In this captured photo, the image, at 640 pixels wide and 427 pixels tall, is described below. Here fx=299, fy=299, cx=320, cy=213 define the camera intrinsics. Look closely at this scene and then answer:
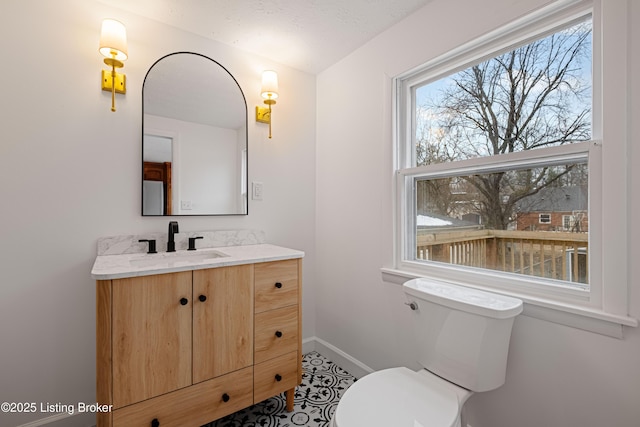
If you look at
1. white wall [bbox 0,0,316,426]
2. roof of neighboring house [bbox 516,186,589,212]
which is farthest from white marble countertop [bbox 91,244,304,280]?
roof of neighboring house [bbox 516,186,589,212]

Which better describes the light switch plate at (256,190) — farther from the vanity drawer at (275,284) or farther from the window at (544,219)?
the window at (544,219)

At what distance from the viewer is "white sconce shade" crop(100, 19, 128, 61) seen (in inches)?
58.6

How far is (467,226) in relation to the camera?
5.17 feet

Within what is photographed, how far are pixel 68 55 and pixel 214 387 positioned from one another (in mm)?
1835

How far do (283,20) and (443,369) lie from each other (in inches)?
79.3

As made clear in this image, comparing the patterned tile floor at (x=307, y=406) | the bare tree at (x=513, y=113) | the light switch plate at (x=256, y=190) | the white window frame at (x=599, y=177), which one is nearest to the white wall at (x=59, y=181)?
the light switch plate at (x=256, y=190)

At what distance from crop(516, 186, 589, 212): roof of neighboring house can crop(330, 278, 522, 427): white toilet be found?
0.42 meters

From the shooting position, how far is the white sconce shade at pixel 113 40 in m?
1.49

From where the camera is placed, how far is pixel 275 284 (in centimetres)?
165

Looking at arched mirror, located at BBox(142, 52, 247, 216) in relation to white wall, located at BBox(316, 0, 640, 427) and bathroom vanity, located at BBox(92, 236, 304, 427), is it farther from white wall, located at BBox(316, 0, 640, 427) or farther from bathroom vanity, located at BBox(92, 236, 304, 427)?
white wall, located at BBox(316, 0, 640, 427)

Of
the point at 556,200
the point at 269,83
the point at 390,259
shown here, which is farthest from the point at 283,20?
the point at 556,200

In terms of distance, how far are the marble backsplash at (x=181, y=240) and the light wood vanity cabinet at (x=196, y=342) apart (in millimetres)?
515

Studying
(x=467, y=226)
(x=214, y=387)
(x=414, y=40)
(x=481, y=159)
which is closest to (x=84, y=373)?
(x=214, y=387)

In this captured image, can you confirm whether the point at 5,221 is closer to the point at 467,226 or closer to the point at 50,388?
the point at 50,388
